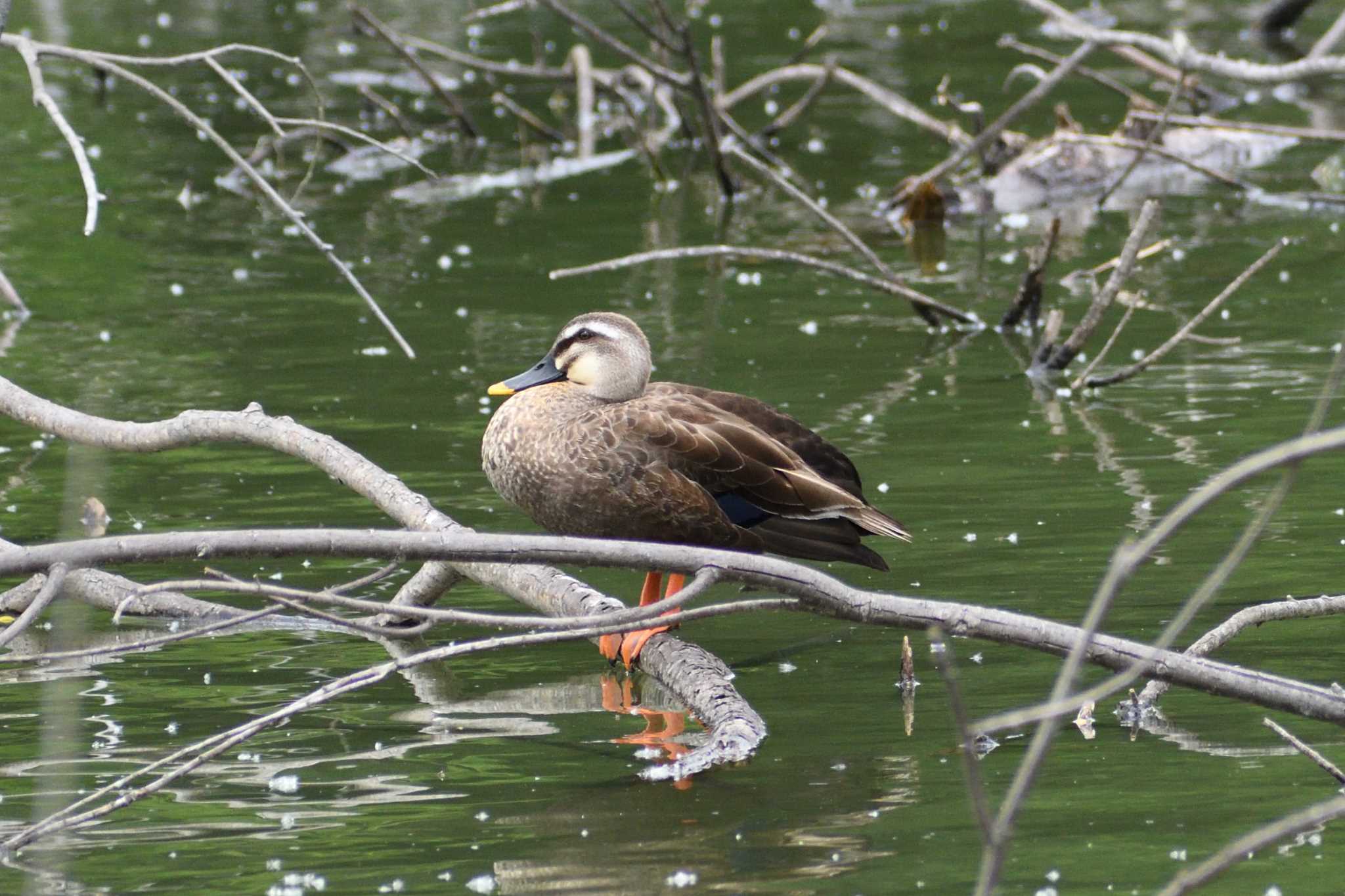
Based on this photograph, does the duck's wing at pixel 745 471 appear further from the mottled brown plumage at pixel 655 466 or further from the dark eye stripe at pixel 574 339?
the dark eye stripe at pixel 574 339

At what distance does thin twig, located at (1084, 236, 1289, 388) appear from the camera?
297 inches

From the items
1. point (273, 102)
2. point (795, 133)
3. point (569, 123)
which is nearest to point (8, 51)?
point (273, 102)

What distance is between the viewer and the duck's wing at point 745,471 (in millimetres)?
5574

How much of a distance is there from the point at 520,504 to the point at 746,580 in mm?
1810

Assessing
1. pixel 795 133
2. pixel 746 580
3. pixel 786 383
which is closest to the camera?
pixel 746 580

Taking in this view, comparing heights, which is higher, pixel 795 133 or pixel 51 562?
pixel 795 133

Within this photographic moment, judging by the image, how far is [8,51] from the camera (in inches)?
853

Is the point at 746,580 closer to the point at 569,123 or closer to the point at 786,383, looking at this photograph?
the point at 786,383

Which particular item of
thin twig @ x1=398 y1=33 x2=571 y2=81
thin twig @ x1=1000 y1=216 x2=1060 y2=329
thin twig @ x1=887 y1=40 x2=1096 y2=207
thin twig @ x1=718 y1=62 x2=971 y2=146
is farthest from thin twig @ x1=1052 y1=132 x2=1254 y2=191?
thin twig @ x1=398 y1=33 x2=571 y2=81

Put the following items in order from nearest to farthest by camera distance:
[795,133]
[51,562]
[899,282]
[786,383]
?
1. [51,562]
2. [786,383]
3. [899,282]
4. [795,133]

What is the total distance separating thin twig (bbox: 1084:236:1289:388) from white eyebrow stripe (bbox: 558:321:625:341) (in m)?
2.77

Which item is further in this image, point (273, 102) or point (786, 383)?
point (273, 102)

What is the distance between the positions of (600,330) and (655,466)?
616 millimetres

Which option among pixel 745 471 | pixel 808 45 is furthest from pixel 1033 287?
pixel 808 45
